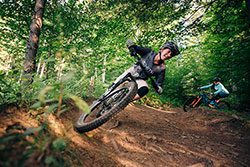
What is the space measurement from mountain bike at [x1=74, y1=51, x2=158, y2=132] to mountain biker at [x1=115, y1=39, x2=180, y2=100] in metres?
0.11

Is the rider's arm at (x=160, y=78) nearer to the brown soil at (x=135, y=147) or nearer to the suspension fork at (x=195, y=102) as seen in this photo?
the brown soil at (x=135, y=147)

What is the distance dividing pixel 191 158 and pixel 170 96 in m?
12.9

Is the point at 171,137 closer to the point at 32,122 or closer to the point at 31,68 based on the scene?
the point at 32,122

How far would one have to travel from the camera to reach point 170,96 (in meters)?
17.3

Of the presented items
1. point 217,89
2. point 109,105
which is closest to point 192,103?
point 217,89

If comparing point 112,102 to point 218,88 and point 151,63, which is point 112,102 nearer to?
point 151,63

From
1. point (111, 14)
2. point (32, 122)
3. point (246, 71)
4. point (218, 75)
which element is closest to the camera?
point (32, 122)

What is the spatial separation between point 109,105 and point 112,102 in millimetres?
98

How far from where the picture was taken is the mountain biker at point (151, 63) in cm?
528

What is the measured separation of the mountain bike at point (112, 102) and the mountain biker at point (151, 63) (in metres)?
0.11

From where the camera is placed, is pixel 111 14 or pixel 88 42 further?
pixel 88 42

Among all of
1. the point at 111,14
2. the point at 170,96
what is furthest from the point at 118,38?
the point at 170,96

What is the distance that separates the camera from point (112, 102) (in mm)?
4762

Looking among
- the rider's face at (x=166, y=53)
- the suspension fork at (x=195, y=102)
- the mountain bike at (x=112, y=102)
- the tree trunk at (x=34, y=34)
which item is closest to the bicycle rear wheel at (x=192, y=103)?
the suspension fork at (x=195, y=102)
